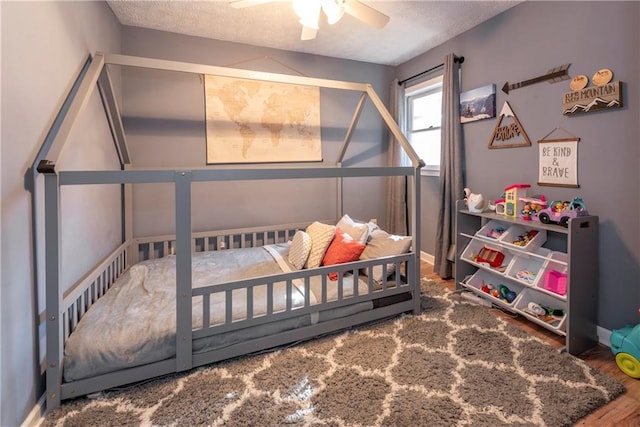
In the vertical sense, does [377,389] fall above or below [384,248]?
below

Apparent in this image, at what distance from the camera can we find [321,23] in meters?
2.69

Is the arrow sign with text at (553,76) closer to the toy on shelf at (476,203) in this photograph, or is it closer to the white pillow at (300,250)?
the toy on shelf at (476,203)

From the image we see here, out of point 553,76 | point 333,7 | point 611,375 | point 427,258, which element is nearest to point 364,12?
point 333,7

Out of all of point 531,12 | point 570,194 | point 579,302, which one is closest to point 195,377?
point 579,302

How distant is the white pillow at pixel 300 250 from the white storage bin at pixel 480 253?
132 cm

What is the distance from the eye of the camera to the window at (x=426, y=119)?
3.40 metres

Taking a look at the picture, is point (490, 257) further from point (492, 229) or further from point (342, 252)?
point (342, 252)

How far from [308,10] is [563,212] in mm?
1911

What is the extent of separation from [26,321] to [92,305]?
58 centimetres

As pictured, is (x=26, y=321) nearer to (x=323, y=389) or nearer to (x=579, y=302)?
(x=323, y=389)

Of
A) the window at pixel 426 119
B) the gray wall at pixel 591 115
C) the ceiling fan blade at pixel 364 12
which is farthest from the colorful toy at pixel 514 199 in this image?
the ceiling fan blade at pixel 364 12

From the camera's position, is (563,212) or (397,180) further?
(397,180)

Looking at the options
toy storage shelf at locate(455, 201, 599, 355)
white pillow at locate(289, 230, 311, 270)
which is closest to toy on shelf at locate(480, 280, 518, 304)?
toy storage shelf at locate(455, 201, 599, 355)

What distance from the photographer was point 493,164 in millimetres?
2715
